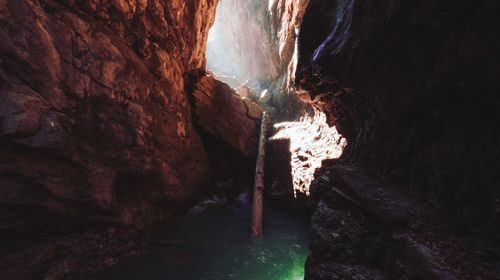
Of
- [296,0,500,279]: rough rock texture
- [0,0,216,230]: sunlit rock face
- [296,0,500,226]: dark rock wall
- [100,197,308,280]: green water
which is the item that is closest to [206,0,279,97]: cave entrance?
→ [0,0,216,230]: sunlit rock face

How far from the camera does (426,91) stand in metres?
3.64

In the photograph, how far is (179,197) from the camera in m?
7.88

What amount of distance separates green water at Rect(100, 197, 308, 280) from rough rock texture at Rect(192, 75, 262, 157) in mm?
3033

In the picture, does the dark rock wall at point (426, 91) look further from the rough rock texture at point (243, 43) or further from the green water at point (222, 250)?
the rough rock texture at point (243, 43)

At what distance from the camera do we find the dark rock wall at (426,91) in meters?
2.79

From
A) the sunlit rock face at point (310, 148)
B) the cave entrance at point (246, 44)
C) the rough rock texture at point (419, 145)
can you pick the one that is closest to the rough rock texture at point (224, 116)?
the sunlit rock face at point (310, 148)

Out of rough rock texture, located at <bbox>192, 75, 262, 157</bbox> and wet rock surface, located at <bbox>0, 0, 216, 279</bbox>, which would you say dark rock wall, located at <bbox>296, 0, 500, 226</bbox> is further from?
rough rock texture, located at <bbox>192, 75, 262, 157</bbox>

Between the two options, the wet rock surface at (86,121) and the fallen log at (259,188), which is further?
the fallen log at (259,188)

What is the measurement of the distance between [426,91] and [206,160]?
24.8ft

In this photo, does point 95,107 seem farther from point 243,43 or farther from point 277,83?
point 243,43

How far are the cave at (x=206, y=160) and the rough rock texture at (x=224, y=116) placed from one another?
0.32 m

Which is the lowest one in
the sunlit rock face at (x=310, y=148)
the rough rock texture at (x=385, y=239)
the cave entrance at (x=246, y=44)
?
the rough rock texture at (x=385, y=239)

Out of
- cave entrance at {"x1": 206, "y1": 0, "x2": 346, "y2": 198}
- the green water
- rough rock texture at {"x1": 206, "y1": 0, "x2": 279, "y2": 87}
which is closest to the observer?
the green water

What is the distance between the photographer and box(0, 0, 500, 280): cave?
297 cm
